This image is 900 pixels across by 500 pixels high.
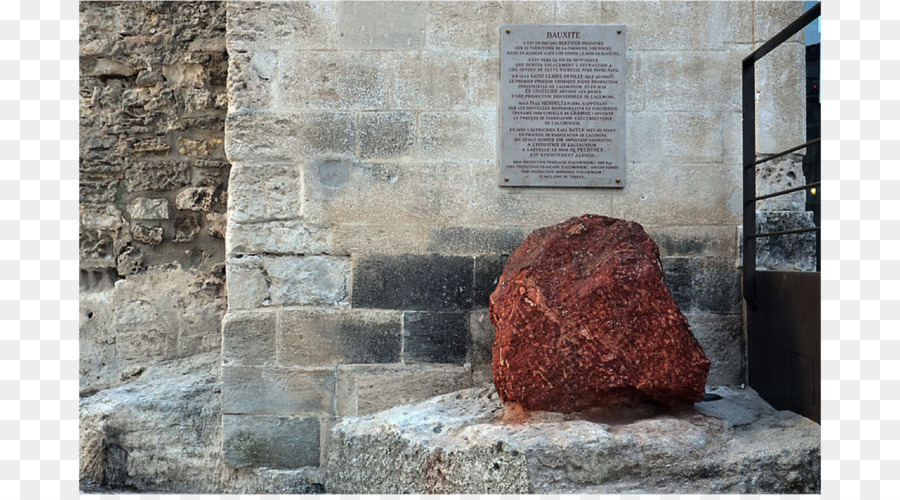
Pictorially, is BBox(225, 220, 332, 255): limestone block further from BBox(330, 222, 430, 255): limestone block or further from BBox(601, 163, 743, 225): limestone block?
BBox(601, 163, 743, 225): limestone block

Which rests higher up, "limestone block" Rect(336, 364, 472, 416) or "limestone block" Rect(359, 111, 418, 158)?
"limestone block" Rect(359, 111, 418, 158)

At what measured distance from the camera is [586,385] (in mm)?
2414

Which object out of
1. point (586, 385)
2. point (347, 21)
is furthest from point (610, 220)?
point (347, 21)

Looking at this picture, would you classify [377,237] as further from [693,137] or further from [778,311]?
[778,311]

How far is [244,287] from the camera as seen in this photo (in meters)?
3.30

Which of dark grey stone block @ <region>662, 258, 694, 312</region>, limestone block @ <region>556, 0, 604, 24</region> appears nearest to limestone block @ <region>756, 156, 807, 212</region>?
dark grey stone block @ <region>662, 258, 694, 312</region>

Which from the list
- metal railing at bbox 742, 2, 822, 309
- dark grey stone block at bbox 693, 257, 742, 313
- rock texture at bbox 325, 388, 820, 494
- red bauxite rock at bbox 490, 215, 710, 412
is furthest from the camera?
dark grey stone block at bbox 693, 257, 742, 313

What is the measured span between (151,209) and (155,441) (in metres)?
1.22

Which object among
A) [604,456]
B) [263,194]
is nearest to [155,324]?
[263,194]

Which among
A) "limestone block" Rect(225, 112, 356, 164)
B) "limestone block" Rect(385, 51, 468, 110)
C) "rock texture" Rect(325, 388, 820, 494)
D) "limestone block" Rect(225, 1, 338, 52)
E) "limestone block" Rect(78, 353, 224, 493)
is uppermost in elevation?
"limestone block" Rect(225, 1, 338, 52)

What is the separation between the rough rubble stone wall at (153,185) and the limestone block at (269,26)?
0.56 m

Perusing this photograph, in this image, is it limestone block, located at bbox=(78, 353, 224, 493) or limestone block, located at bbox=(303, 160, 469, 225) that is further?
limestone block, located at bbox=(78, 353, 224, 493)

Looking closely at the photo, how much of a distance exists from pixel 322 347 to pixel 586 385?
1360 mm

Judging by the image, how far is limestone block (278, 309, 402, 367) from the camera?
3.27m
